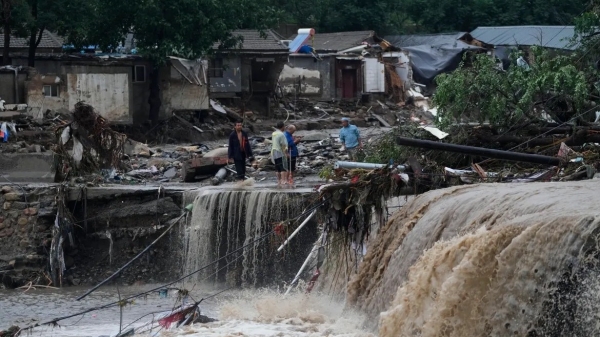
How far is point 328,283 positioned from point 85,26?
63.2ft

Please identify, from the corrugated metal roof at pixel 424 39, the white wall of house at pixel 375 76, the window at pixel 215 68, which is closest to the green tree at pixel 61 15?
the window at pixel 215 68

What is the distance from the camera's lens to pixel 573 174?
15.2m

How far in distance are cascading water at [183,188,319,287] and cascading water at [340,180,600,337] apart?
6.30 m

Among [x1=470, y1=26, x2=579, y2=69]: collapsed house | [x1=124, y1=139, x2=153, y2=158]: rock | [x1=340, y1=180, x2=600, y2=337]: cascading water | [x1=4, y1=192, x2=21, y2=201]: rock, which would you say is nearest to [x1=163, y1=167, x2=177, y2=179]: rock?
[x1=124, y1=139, x2=153, y2=158]: rock

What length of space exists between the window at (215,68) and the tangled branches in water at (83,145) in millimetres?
15094

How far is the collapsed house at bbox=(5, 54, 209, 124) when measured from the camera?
32.0m

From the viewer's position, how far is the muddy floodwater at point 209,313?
47.9 ft

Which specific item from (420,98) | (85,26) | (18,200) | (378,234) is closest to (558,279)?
(378,234)

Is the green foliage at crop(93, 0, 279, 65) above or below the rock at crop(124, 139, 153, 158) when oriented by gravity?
above

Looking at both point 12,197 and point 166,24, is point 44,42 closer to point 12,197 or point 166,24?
point 166,24

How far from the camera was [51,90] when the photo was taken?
32219mm

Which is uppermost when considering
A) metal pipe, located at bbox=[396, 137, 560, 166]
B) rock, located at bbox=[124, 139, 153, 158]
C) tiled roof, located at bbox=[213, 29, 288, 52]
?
tiled roof, located at bbox=[213, 29, 288, 52]

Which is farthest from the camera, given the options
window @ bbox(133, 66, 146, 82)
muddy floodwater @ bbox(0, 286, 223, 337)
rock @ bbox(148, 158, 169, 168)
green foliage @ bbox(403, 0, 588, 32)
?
green foliage @ bbox(403, 0, 588, 32)

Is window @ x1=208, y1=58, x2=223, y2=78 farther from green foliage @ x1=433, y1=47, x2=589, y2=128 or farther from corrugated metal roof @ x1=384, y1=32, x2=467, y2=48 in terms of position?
green foliage @ x1=433, y1=47, x2=589, y2=128
